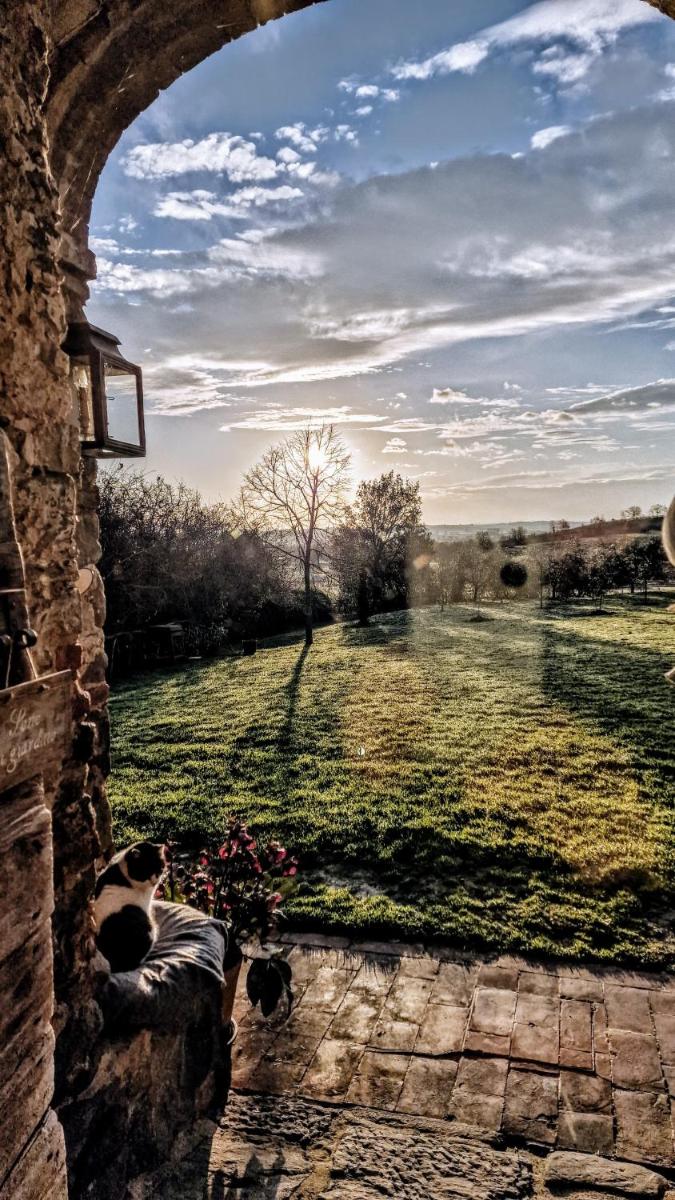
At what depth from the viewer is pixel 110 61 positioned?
2926 millimetres

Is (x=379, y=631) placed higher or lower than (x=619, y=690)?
higher

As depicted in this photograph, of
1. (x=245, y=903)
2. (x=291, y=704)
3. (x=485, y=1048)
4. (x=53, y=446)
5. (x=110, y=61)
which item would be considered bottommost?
(x=485, y=1048)

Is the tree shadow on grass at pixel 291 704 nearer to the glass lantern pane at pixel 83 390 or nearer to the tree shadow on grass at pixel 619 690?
the tree shadow on grass at pixel 619 690

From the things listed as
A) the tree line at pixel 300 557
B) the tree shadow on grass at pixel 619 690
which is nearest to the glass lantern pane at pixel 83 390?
the tree shadow on grass at pixel 619 690

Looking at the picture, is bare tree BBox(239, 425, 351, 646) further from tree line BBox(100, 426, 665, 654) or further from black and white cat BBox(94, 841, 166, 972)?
black and white cat BBox(94, 841, 166, 972)

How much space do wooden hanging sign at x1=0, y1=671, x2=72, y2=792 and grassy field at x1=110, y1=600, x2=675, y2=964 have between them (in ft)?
5.53

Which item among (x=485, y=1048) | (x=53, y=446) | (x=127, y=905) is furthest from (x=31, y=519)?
(x=485, y=1048)

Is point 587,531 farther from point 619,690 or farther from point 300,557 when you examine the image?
point 619,690

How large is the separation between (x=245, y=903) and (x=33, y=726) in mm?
2162

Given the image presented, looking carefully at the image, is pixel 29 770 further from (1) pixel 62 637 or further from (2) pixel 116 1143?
(2) pixel 116 1143

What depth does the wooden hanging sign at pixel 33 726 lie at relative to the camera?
1.49m

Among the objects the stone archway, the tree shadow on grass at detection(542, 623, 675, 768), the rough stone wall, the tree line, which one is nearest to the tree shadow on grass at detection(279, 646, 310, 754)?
the tree line

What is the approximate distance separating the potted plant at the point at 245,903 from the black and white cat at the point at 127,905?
0.56 metres

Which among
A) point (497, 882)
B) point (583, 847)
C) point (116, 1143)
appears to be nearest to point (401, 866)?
point (497, 882)
